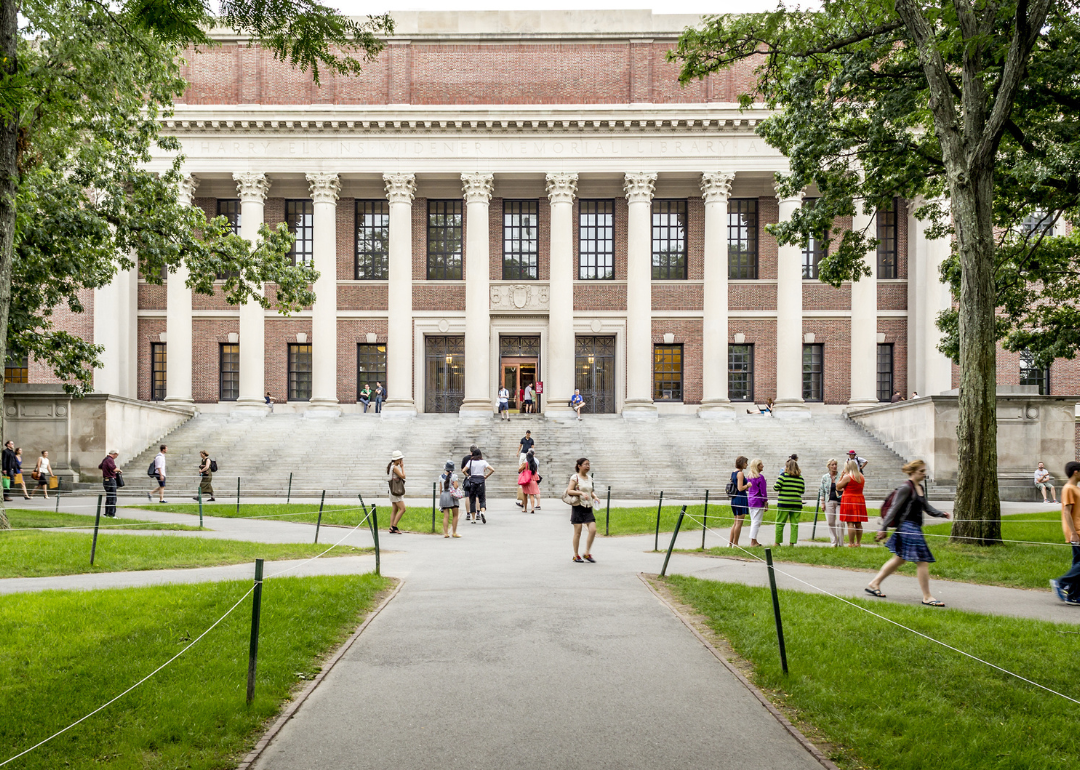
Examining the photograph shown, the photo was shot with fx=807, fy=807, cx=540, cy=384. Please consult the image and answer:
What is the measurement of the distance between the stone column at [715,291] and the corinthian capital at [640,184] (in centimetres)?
Answer: 244

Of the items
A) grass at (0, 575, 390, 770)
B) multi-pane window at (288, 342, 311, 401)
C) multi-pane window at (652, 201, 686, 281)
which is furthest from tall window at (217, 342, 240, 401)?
grass at (0, 575, 390, 770)

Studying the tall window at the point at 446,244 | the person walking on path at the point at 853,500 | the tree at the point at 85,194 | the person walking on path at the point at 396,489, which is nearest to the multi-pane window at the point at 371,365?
the tall window at the point at 446,244

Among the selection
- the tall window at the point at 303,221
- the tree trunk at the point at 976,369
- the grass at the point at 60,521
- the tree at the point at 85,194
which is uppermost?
the tall window at the point at 303,221

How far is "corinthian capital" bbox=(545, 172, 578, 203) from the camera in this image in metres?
37.4

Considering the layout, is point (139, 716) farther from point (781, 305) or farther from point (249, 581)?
point (781, 305)

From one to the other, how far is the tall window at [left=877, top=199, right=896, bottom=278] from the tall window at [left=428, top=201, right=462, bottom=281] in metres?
20.9

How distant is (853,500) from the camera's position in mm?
14727

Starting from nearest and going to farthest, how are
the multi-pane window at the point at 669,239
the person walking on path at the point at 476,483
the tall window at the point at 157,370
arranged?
1. the person walking on path at the point at 476,483
2. the tall window at the point at 157,370
3. the multi-pane window at the point at 669,239

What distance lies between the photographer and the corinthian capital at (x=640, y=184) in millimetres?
37312

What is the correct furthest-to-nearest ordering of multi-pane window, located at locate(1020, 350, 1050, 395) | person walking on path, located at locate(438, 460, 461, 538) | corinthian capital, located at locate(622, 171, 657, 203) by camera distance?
multi-pane window, located at locate(1020, 350, 1050, 395), corinthian capital, located at locate(622, 171, 657, 203), person walking on path, located at locate(438, 460, 461, 538)

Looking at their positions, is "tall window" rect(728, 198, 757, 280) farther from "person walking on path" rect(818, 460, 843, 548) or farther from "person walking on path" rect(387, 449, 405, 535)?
"person walking on path" rect(387, 449, 405, 535)

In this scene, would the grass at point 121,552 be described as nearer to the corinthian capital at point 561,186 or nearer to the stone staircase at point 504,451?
the stone staircase at point 504,451

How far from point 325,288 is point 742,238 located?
20378mm

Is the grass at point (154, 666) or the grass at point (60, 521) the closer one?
the grass at point (154, 666)
